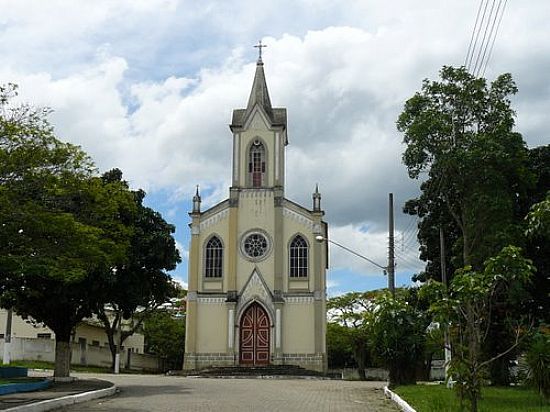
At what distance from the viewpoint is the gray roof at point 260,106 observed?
140ft

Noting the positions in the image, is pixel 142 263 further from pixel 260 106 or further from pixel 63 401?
pixel 260 106

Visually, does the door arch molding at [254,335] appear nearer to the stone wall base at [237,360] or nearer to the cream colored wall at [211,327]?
the stone wall base at [237,360]

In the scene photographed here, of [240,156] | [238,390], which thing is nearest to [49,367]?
[240,156]

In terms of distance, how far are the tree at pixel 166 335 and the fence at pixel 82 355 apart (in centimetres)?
102

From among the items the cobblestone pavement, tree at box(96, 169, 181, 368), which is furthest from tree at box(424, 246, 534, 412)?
tree at box(96, 169, 181, 368)

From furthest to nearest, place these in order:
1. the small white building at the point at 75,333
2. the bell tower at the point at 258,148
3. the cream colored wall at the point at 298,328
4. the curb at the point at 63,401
Answer: the small white building at the point at 75,333
the bell tower at the point at 258,148
the cream colored wall at the point at 298,328
the curb at the point at 63,401

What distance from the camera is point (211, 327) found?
39.3m

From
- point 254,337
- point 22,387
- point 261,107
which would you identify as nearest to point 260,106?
point 261,107

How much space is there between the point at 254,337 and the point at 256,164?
964 centimetres

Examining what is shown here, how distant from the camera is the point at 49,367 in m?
39.2

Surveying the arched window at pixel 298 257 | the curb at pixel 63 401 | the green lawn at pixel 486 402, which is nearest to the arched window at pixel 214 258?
the arched window at pixel 298 257

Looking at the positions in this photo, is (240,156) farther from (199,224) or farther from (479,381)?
(479,381)

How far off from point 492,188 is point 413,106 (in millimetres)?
4118

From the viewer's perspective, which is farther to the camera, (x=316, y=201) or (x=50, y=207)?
(x=316, y=201)
